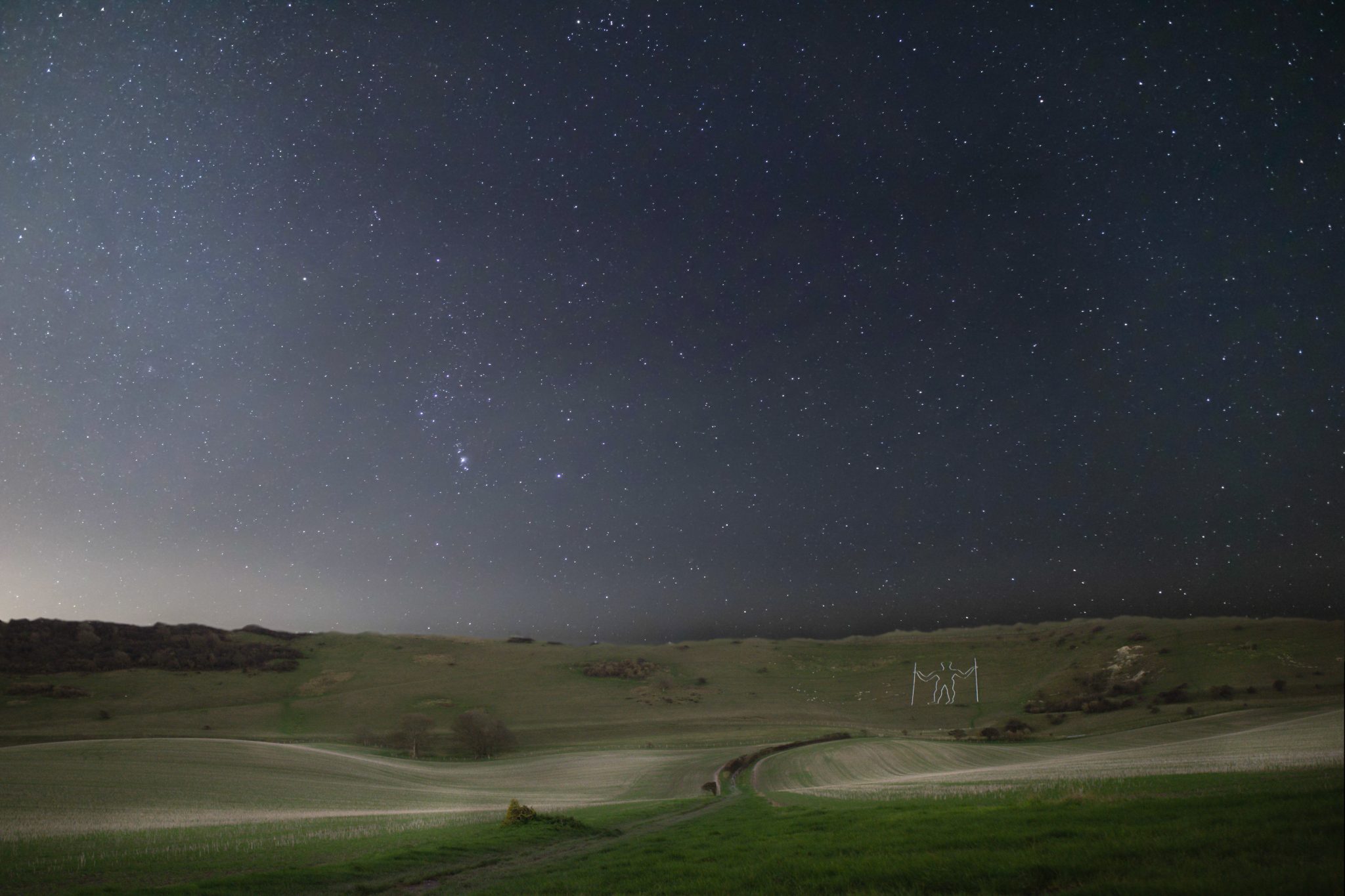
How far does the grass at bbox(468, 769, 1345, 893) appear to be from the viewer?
587cm

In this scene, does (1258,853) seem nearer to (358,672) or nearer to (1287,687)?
(1287,687)

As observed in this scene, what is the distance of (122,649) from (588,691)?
287ft

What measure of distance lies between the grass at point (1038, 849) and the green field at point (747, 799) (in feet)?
0.15

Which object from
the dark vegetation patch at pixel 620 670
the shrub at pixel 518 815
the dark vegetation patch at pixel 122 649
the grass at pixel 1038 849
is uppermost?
the grass at pixel 1038 849

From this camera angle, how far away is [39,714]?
298 ft

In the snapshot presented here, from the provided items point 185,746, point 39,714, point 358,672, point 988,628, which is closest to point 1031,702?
point 988,628

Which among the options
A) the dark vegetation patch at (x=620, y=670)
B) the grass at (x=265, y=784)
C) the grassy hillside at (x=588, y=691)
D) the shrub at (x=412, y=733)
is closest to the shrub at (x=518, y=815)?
the grass at (x=265, y=784)

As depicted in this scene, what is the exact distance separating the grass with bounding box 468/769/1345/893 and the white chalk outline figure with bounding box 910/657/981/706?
4060 inches

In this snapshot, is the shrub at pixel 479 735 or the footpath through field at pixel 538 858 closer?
the footpath through field at pixel 538 858

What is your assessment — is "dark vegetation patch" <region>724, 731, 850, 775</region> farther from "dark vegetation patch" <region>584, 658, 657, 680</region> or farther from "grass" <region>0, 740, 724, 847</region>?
"dark vegetation patch" <region>584, 658, 657, 680</region>

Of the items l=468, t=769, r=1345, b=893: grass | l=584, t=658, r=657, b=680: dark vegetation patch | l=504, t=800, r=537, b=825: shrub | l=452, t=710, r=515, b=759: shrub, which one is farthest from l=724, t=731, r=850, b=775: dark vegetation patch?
l=584, t=658, r=657, b=680: dark vegetation patch

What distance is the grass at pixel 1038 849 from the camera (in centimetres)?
587

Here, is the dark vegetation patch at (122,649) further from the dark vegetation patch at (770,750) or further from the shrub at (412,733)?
the dark vegetation patch at (770,750)

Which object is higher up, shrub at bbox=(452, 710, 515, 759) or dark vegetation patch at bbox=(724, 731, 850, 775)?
dark vegetation patch at bbox=(724, 731, 850, 775)
